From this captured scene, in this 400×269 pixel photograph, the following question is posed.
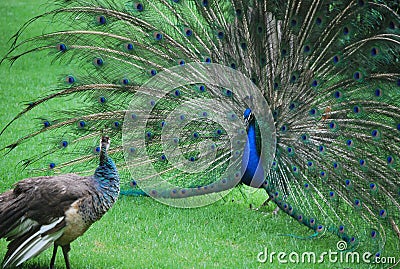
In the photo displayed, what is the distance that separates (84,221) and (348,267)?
2223mm

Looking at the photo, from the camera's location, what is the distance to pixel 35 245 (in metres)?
4.40

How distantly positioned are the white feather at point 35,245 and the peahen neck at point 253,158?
2.11 meters

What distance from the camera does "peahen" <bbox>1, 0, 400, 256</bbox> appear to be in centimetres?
557

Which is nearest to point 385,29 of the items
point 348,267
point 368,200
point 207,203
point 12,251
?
point 368,200

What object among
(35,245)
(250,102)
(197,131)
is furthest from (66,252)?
(250,102)

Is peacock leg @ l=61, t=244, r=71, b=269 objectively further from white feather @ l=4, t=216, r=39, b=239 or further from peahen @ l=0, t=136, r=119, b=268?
white feather @ l=4, t=216, r=39, b=239

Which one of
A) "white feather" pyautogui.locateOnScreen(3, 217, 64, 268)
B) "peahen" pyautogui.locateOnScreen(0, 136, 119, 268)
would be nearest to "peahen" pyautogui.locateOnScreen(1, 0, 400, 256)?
"peahen" pyautogui.locateOnScreen(0, 136, 119, 268)

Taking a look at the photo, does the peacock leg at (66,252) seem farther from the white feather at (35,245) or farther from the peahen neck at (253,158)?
the peahen neck at (253,158)

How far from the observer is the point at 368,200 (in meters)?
5.49

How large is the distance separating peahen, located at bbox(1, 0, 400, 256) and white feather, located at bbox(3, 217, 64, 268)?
5.39 feet

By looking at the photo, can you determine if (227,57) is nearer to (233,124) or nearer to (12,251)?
(233,124)

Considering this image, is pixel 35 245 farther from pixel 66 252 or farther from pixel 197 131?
pixel 197 131

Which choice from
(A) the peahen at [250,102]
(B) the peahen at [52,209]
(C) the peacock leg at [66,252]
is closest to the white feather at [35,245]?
(B) the peahen at [52,209]

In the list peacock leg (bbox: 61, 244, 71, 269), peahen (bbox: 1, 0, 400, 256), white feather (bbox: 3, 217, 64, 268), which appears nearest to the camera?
white feather (bbox: 3, 217, 64, 268)
